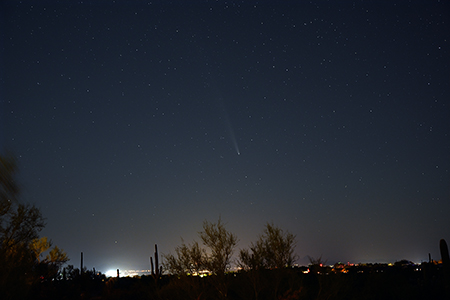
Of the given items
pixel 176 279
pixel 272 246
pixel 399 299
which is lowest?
pixel 399 299

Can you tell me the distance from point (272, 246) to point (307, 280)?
16.3 ft

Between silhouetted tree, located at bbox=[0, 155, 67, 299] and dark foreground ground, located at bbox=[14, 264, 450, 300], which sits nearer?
silhouetted tree, located at bbox=[0, 155, 67, 299]

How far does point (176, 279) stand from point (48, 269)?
9.88 m

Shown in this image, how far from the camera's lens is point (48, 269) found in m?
20.8

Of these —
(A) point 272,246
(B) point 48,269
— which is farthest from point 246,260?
(B) point 48,269

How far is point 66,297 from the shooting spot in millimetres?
17016

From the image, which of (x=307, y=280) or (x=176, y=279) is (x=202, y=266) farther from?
(x=307, y=280)

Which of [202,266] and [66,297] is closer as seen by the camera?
[202,266]

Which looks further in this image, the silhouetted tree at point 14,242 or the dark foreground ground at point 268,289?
the dark foreground ground at point 268,289

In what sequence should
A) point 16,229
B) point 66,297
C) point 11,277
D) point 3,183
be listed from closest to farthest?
point 3,183 → point 11,277 → point 16,229 → point 66,297

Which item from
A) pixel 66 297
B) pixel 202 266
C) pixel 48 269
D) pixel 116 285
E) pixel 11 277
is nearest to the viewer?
pixel 11 277

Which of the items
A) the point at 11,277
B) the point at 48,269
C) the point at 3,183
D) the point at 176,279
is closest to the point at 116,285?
the point at 48,269

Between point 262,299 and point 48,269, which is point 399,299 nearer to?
point 262,299

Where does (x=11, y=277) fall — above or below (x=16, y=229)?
below
